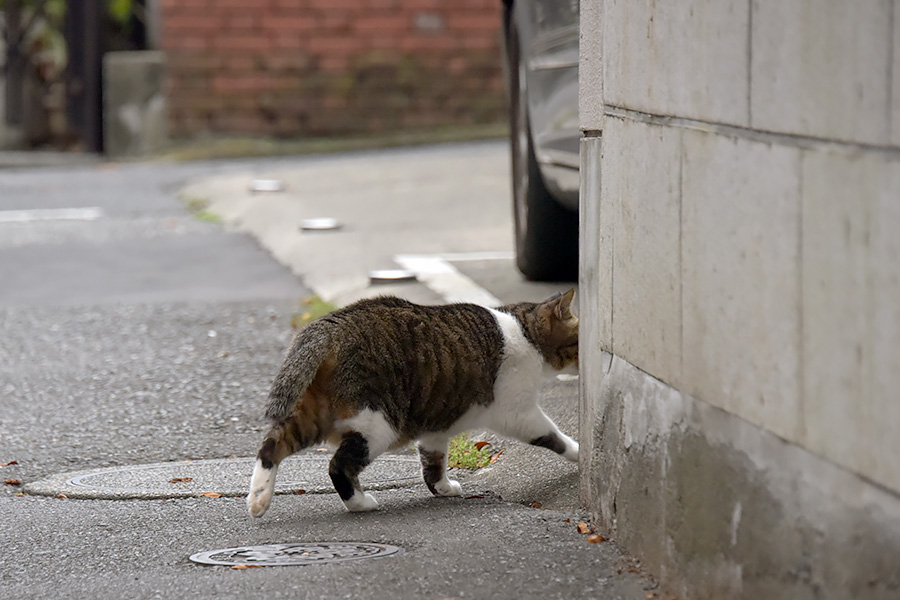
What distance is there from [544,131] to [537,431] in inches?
83.9

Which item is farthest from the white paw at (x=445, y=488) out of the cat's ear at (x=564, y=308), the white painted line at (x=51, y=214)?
the white painted line at (x=51, y=214)

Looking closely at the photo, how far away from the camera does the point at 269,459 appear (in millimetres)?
3953

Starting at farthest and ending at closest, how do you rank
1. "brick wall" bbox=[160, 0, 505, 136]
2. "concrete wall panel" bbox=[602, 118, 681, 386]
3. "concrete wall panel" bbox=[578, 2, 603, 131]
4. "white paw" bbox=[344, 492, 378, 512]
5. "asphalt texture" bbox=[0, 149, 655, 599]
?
"brick wall" bbox=[160, 0, 505, 136] < "white paw" bbox=[344, 492, 378, 512] < "concrete wall panel" bbox=[578, 2, 603, 131] < "asphalt texture" bbox=[0, 149, 655, 599] < "concrete wall panel" bbox=[602, 118, 681, 386]

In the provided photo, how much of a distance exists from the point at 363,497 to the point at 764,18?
2020 mm

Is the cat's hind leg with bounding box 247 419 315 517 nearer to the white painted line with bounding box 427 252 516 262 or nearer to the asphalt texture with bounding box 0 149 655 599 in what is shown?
the asphalt texture with bounding box 0 149 655 599

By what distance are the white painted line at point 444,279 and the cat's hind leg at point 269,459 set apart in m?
2.11

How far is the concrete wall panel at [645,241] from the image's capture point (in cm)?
319

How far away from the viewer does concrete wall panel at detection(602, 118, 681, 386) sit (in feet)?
10.5

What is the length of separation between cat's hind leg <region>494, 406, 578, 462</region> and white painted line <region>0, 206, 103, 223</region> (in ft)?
26.8

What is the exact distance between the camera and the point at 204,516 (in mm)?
4145

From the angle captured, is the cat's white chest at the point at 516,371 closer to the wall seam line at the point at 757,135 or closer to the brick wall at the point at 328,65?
the wall seam line at the point at 757,135

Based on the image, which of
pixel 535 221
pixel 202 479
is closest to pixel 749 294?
pixel 202 479

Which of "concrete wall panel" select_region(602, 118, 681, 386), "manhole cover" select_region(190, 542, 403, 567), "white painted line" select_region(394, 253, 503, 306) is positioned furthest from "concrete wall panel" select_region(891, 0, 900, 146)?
"white painted line" select_region(394, 253, 503, 306)

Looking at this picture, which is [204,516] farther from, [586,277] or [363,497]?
[586,277]
